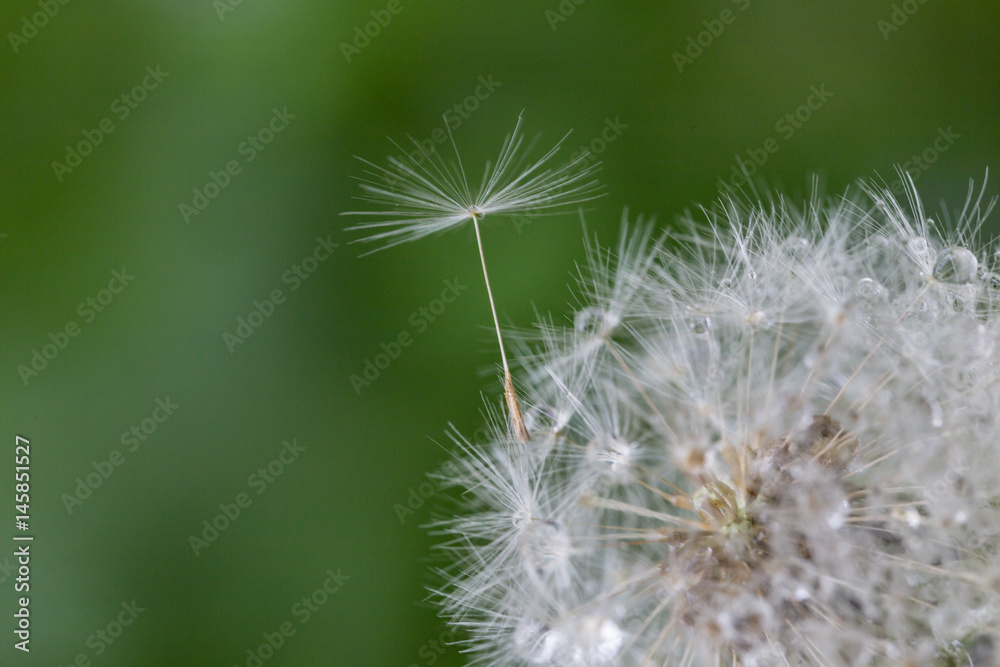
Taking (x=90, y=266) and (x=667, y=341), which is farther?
(x=90, y=266)

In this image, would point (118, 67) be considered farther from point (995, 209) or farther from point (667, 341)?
point (995, 209)

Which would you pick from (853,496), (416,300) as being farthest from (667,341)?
(416,300)

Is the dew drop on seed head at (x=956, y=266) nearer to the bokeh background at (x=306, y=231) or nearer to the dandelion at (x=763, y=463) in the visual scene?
the dandelion at (x=763, y=463)

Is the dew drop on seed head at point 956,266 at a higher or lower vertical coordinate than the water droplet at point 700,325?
higher

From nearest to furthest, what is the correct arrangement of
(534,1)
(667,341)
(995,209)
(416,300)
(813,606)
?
(813,606) < (667,341) < (995,209) < (416,300) < (534,1)

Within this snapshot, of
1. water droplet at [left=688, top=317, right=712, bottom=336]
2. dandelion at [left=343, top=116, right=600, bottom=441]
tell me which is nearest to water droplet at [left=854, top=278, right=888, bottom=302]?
A: water droplet at [left=688, top=317, right=712, bottom=336]

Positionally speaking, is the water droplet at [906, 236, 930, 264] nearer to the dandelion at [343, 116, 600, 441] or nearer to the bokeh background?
the dandelion at [343, 116, 600, 441]

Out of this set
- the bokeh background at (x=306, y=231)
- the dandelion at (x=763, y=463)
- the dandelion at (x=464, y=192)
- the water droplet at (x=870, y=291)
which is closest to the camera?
the dandelion at (x=763, y=463)

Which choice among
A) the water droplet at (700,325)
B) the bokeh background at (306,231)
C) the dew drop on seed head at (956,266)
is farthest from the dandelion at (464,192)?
the dew drop on seed head at (956,266)
